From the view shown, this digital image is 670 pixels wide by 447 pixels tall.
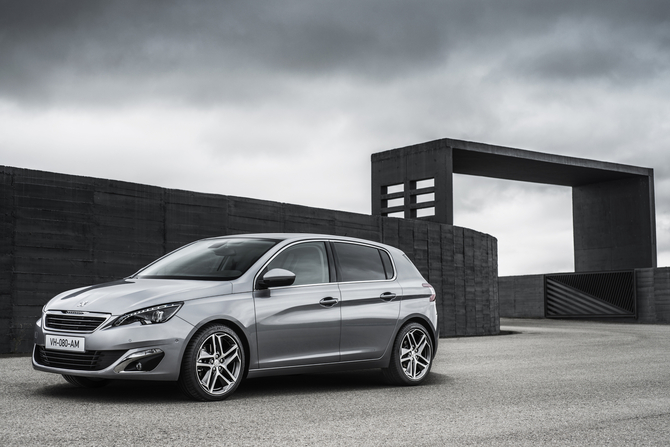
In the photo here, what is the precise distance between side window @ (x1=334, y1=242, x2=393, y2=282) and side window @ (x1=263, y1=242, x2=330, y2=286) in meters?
0.24

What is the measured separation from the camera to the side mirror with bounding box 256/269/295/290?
25.2 ft

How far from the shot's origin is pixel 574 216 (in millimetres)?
46156

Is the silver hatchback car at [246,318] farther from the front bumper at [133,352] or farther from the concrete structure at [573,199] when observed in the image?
the concrete structure at [573,199]

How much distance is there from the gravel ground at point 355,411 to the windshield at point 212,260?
114cm

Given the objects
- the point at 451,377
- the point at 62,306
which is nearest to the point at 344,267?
the point at 451,377

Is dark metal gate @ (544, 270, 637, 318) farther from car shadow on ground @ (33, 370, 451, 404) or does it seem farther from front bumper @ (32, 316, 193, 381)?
front bumper @ (32, 316, 193, 381)

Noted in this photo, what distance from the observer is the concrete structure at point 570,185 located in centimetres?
3023

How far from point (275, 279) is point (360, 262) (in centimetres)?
164

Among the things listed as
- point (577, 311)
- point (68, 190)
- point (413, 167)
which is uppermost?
point (413, 167)

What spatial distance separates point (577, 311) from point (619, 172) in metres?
7.54

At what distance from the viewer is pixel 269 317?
7.76m

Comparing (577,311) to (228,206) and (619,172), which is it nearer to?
(619,172)

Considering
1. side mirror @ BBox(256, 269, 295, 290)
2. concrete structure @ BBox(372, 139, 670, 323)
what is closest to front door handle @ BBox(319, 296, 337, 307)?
side mirror @ BBox(256, 269, 295, 290)

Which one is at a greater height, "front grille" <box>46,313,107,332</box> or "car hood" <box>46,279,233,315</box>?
"car hood" <box>46,279,233,315</box>
